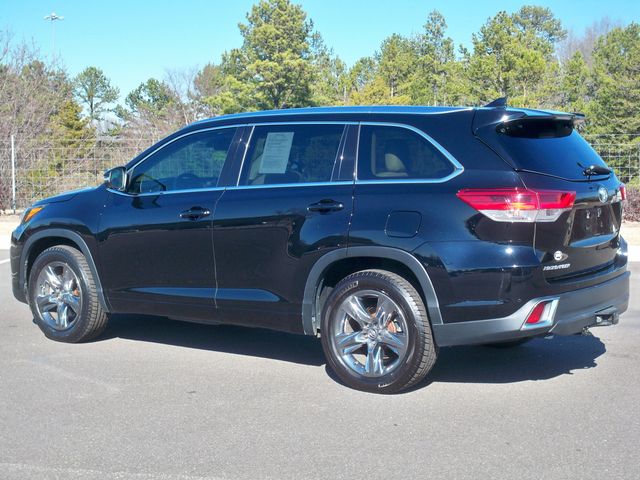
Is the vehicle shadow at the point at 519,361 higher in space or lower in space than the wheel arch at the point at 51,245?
lower

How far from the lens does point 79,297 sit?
698 cm

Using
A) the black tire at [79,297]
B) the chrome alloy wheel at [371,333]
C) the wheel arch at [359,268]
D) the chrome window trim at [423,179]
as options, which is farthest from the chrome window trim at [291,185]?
the black tire at [79,297]

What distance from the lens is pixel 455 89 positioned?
3362cm

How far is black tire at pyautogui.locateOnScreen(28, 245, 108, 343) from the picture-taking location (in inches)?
270

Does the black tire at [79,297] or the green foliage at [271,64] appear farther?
the green foliage at [271,64]

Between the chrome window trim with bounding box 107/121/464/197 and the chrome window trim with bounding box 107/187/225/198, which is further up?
the chrome window trim with bounding box 107/121/464/197

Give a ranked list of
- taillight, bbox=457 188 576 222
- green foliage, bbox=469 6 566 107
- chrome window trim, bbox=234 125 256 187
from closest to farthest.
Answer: taillight, bbox=457 188 576 222 → chrome window trim, bbox=234 125 256 187 → green foliage, bbox=469 6 566 107

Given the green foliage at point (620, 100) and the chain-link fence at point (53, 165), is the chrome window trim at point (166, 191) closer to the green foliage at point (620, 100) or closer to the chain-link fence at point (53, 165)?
the chain-link fence at point (53, 165)

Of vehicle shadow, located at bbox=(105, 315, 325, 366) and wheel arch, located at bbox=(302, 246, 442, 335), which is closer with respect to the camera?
wheel arch, located at bbox=(302, 246, 442, 335)

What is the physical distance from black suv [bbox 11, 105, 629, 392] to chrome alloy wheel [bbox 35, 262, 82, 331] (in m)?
0.21

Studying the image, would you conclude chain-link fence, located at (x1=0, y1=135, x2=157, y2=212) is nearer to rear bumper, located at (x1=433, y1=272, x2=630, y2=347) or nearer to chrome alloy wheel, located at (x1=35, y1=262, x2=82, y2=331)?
chrome alloy wheel, located at (x1=35, y1=262, x2=82, y2=331)

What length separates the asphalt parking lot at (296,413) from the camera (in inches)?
169

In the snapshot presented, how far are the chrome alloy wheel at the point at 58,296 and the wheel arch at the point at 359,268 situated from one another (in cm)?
221

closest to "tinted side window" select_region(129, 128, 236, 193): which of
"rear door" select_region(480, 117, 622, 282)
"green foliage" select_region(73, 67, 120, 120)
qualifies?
"rear door" select_region(480, 117, 622, 282)
